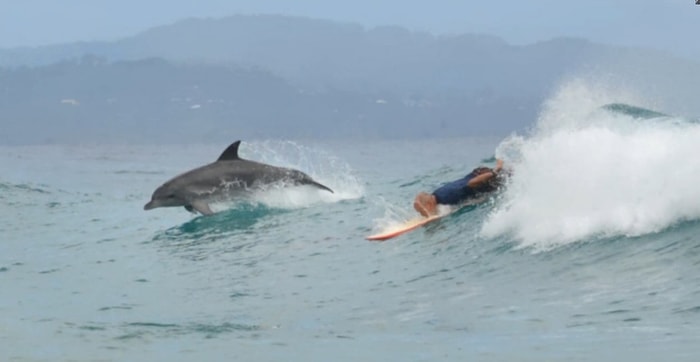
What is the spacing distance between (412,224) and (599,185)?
355 cm

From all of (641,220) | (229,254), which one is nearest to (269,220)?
(229,254)

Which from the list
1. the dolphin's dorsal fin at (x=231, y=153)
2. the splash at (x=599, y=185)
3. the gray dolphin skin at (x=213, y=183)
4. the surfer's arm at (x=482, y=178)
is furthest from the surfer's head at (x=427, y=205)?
the dolphin's dorsal fin at (x=231, y=153)

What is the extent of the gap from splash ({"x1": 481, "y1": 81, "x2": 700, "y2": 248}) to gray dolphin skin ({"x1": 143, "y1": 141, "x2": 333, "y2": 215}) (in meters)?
6.24

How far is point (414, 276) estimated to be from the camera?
1470cm

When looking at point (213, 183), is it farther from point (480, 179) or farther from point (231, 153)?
point (480, 179)

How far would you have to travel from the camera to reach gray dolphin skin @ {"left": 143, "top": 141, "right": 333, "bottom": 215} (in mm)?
22500

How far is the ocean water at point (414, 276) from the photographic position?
10.7m

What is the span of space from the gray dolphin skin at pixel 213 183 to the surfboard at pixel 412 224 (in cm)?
482

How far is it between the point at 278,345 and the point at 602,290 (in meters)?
3.39

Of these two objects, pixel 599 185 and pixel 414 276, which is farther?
pixel 599 185

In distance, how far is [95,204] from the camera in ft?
99.8

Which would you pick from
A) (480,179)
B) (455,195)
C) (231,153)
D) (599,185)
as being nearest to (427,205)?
(455,195)

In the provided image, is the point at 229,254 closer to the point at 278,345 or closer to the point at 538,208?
the point at 538,208

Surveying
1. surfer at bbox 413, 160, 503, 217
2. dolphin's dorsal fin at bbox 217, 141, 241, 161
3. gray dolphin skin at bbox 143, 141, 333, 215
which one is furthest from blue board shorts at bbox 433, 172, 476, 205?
dolphin's dorsal fin at bbox 217, 141, 241, 161
